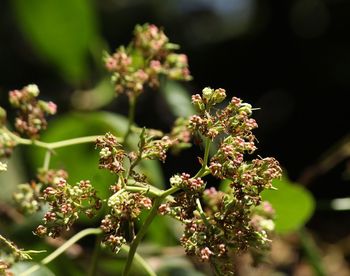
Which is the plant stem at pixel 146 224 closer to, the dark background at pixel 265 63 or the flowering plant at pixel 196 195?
the flowering plant at pixel 196 195

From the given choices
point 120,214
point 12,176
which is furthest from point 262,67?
point 120,214

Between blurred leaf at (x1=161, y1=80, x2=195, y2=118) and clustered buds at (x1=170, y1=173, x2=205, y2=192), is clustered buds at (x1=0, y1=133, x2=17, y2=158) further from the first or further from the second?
blurred leaf at (x1=161, y1=80, x2=195, y2=118)

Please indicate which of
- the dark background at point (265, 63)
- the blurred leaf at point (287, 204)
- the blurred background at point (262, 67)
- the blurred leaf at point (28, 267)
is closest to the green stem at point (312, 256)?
the blurred leaf at point (287, 204)

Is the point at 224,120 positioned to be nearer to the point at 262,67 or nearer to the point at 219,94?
the point at 219,94

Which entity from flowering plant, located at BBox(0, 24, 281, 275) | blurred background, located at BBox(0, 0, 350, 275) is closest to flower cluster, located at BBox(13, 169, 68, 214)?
flowering plant, located at BBox(0, 24, 281, 275)

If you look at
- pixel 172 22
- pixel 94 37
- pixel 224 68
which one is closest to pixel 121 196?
pixel 94 37
